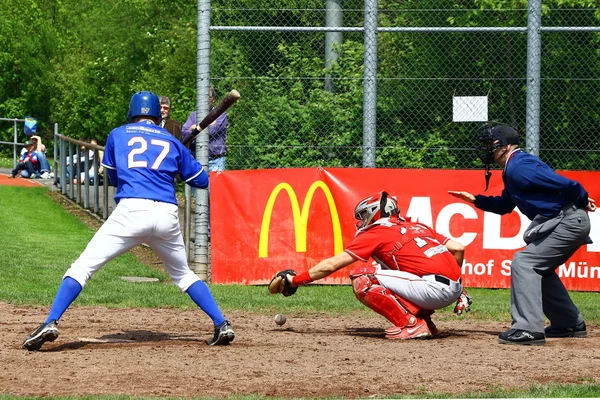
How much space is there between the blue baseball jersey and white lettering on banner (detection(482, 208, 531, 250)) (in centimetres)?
513

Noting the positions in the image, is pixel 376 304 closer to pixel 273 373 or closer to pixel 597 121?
pixel 273 373

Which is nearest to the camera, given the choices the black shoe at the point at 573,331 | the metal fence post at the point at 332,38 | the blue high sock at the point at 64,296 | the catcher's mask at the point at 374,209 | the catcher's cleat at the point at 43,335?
the catcher's cleat at the point at 43,335

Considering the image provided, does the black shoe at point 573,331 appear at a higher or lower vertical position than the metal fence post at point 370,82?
lower

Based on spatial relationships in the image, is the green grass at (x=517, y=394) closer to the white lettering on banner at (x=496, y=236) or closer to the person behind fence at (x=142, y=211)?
the person behind fence at (x=142, y=211)

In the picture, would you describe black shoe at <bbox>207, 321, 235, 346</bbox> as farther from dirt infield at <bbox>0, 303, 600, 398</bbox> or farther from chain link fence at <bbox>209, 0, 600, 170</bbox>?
chain link fence at <bbox>209, 0, 600, 170</bbox>

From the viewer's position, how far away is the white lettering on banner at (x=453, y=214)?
479 inches

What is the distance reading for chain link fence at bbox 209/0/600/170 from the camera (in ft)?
41.0

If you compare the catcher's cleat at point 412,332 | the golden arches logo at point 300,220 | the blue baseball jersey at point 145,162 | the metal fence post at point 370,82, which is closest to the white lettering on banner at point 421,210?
the metal fence post at point 370,82

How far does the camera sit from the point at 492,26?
13117mm

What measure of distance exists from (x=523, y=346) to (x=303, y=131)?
5106mm

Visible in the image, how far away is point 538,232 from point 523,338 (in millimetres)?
876

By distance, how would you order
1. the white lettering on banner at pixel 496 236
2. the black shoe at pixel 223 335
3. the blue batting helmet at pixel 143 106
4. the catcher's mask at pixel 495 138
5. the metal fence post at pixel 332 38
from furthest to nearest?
the metal fence post at pixel 332 38 < the white lettering on banner at pixel 496 236 < the catcher's mask at pixel 495 138 < the blue batting helmet at pixel 143 106 < the black shoe at pixel 223 335

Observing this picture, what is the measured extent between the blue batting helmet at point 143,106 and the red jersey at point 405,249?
5.97ft

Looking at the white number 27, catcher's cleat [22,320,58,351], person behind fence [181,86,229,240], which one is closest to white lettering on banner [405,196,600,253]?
person behind fence [181,86,229,240]
